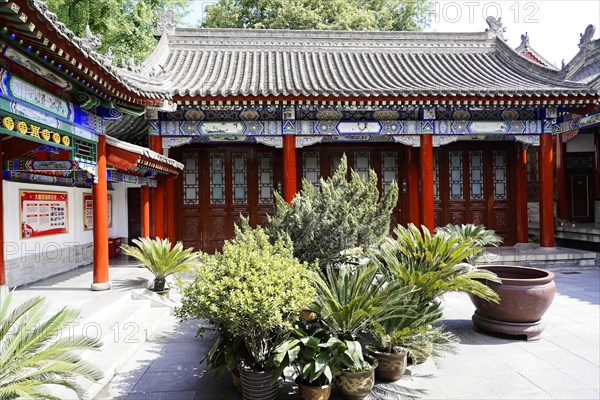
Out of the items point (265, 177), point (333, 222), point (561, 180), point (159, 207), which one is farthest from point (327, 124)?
point (561, 180)

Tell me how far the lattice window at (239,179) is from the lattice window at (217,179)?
0.29 m

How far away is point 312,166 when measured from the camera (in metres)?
11.3

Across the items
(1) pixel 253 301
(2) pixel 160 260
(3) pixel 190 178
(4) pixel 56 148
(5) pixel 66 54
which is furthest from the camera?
(3) pixel 190 178

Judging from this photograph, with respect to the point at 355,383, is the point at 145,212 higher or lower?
higher

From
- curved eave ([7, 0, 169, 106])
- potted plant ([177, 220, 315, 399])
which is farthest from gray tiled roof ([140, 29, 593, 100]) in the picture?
potted plant ([177, 220, 315, 399])

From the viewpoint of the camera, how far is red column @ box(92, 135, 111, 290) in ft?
20.8

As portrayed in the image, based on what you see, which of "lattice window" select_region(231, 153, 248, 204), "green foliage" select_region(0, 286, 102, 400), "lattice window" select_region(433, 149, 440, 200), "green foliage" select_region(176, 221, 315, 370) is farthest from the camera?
"lattice window" select_region(433, 149, 440, 200)

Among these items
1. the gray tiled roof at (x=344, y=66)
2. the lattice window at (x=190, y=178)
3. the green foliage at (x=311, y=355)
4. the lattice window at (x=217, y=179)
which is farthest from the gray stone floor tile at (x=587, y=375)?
the lattice window at (x=190, y=178)

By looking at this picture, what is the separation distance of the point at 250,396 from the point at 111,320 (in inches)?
108

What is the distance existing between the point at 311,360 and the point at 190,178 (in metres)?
8.26

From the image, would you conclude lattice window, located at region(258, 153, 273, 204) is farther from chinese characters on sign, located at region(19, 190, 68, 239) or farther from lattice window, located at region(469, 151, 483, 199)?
lattice window, located at region(469, 151, 483, 199)

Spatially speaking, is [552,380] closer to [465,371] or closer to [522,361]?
[522,361]

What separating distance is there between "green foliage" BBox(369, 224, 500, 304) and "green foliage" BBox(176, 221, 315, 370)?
1.29 meters

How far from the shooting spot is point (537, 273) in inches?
216
